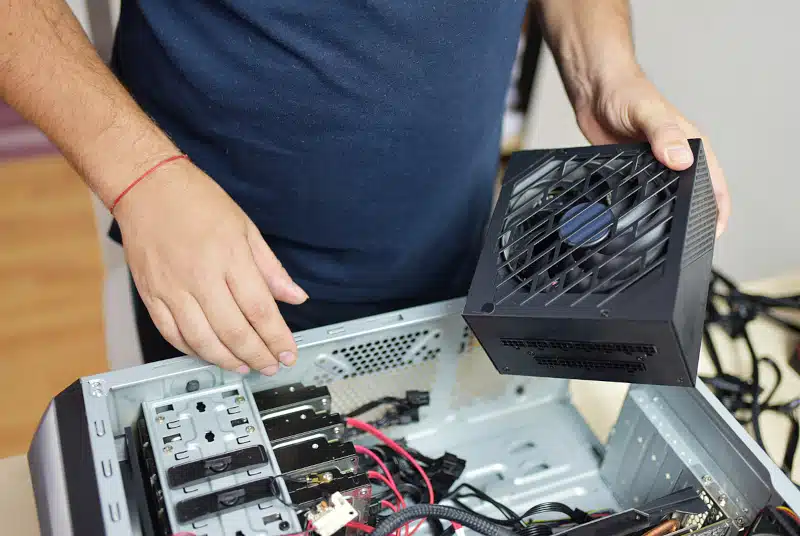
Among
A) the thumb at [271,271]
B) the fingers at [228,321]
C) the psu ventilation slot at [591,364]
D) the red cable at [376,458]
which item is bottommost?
the psu ventilation slot at [591,364]

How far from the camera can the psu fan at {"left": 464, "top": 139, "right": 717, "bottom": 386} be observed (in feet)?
2.05

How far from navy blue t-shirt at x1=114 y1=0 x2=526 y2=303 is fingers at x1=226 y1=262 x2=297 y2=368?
0.27m

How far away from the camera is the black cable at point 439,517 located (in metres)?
0.66

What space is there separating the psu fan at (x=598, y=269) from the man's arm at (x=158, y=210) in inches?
8.1

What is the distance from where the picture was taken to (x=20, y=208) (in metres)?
2.53

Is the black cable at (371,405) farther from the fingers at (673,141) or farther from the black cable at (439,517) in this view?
the fingers at (673,141)

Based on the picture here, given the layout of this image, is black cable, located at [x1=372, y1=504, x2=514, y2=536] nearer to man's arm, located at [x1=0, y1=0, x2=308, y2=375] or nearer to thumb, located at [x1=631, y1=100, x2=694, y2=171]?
man's arm, located at [x1=0, y1=0, x2=308, y2=375]

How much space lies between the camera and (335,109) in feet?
2.90

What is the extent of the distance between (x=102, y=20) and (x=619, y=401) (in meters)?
1.24

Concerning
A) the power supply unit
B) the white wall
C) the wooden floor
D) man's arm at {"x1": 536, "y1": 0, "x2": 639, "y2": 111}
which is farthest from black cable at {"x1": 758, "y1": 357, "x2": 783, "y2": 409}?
the wooden floor

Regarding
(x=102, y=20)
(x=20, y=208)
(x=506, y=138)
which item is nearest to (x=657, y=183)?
(x=102, y=20)

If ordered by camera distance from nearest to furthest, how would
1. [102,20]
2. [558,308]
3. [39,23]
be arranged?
1. [558,308]
2. [39,23]
3. [102,20]

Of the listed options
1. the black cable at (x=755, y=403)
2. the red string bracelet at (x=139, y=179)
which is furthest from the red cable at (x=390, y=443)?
the black cable at (x=755, y=403)

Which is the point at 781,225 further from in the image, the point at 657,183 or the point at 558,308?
the point at 558,308
